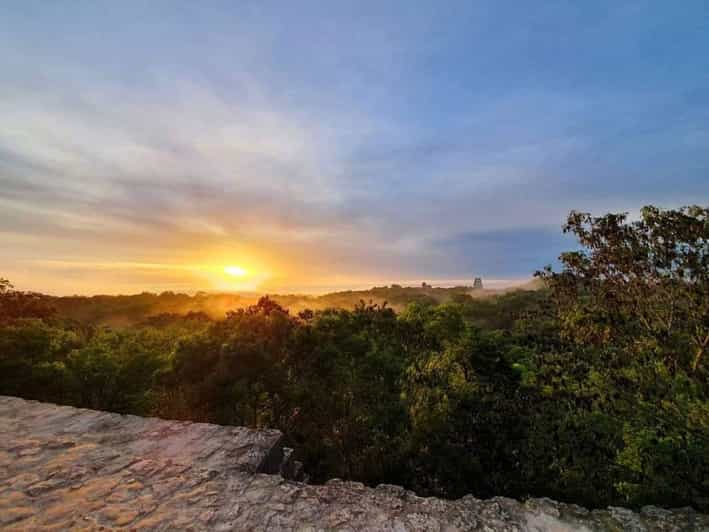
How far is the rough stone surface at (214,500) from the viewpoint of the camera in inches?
121

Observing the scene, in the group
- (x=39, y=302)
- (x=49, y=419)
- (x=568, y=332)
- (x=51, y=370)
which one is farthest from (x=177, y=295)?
(x=568, y=332)

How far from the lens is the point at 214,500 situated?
10.9 feet

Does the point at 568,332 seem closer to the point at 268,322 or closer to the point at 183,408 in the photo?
the point at 268,322

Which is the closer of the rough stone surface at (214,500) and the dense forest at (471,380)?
the rough stone surface at (214,500)

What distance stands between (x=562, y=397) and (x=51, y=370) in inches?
363

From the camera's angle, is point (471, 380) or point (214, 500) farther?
point (471, 380)

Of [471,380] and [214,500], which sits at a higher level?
[471,380]

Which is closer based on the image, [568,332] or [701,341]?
[701,341]

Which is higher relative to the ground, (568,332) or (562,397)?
(568,332)

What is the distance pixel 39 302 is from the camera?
34.8 feet

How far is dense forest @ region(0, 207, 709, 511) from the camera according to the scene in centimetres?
446

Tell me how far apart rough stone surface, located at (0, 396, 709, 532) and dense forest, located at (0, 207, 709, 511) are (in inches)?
46.5

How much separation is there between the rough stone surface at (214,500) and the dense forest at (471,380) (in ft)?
3.88

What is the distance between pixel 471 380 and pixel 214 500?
422 centimetres
